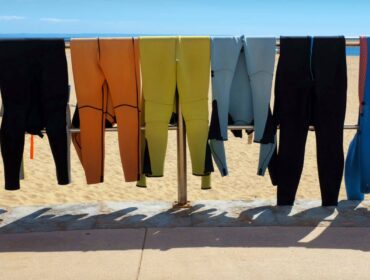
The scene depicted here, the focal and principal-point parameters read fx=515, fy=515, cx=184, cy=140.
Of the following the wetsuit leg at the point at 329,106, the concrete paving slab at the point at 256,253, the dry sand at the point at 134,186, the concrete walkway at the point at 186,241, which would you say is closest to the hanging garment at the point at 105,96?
the concrete walkway at the point at 186,241

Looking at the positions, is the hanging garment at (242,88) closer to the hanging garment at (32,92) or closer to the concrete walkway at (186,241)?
the concrete walkway at (186,241)

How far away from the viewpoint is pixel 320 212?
14.1 ft

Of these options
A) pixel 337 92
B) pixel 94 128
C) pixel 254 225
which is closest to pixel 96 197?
pixel 94 128

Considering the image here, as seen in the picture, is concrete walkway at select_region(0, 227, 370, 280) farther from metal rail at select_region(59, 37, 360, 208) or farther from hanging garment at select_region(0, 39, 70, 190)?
hanging garment at select_region(0, 39, 70, 190)

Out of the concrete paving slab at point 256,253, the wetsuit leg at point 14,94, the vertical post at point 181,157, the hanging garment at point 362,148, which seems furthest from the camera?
the vertical post at point 181,157

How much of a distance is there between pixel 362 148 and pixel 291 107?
0.71 metres

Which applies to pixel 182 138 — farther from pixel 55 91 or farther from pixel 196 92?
pixel 55 91

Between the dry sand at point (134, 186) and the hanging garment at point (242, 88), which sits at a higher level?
the hanging garment at point (242, 88)

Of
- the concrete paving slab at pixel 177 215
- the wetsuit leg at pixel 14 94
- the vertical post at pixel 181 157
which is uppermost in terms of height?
the wetsuit leg at pixel 14 94

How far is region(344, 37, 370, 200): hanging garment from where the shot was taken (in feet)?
13.5

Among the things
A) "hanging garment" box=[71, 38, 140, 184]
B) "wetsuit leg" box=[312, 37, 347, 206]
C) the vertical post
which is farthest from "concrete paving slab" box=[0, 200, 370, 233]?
"hanging garment" box=[71, 38, 140, 184]

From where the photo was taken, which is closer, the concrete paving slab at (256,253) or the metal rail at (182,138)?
the concrete paving slab at (256,253)

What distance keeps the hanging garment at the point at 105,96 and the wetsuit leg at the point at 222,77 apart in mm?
610

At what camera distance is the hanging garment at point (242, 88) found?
4.06 metres
